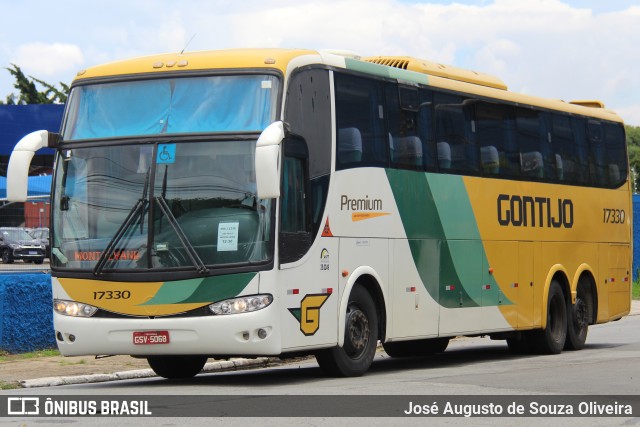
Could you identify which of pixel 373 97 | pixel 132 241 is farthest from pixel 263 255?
pixel 373 97

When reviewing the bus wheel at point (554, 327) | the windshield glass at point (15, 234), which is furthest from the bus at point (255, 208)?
the windshield glass at point (15, 234)

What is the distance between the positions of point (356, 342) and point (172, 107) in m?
3.49

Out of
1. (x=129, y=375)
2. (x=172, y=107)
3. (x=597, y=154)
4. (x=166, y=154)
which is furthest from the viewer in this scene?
(x=597, y=154)

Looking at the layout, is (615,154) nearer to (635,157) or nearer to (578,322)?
(578,322)

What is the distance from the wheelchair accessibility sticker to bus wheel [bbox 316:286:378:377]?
283 centimetres

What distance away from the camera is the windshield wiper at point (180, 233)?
44.2 feet

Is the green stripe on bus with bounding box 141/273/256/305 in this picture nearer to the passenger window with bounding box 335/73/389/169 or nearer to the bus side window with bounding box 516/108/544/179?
the passenger window with bounding box 335/73/389/169

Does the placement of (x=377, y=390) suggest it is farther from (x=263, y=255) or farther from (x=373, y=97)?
(x=373, y=97)

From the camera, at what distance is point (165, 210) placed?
44.8ft

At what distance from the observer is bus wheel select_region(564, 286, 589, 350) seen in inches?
832

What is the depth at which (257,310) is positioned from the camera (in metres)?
13.4

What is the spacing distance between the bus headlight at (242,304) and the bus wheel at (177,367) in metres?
2.36

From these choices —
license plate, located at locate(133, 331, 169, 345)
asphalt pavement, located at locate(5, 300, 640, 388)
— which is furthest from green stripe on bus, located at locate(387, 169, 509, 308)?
license plate, located at locate(133, 331, 169, 345)

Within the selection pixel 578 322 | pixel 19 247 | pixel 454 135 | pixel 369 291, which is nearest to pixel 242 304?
pixel 369 291
